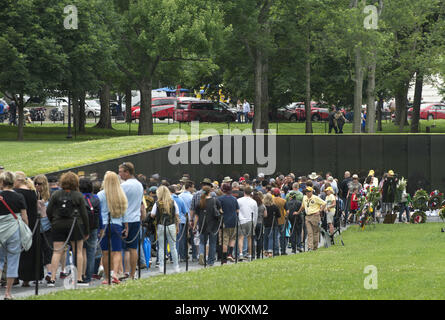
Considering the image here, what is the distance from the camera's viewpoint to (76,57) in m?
43.9

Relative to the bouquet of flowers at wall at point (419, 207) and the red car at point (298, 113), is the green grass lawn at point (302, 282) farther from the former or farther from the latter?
the red car at point (298, 113)

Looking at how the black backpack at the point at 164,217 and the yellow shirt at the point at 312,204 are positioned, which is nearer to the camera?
the black backpack at the point at 164,217

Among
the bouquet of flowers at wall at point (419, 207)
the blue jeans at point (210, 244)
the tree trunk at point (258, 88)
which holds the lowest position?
the bouquet of flowers at wall at point (419, 207)

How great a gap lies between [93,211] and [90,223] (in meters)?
0.20

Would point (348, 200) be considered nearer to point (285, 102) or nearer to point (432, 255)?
point (432, 255)

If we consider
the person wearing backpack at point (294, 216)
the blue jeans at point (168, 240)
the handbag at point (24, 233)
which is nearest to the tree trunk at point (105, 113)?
the person wearing backpack at point (294, 216)

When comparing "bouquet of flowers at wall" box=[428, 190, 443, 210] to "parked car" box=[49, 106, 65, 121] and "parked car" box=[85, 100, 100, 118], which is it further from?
"parked car" box=[85, 100, 100, 118]

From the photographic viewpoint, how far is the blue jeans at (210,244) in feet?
59.5

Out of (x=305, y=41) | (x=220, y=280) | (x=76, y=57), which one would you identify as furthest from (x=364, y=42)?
(x=220, y=280)

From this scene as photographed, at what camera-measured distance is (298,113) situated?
6531 cm

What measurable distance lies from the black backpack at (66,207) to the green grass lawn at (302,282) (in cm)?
133

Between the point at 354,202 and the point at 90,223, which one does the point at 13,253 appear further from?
the point at 354,202

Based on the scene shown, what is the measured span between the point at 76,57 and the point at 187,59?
657cm

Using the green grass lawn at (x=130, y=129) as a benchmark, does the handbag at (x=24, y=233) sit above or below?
above
